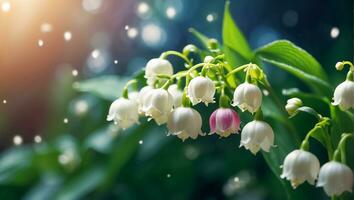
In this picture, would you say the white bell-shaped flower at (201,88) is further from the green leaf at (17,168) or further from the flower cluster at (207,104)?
the green leaf at (17,168)

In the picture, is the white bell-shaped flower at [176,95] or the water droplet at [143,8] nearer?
the white bell-shaped flower at [176,95]

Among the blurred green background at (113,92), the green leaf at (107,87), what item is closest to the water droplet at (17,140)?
the blurred green background at (113,92)

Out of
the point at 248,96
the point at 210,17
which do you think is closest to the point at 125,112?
the point at 248,96

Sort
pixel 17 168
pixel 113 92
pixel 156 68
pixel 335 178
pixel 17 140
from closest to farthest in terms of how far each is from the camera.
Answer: pixel 335 178 < pixel 156 68 < pixel 113 92 < pixel 17 168 < pixel 17 140

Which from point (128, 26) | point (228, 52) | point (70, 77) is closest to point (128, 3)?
point (128, 26)

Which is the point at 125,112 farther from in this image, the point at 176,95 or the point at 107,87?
the point at 107,87

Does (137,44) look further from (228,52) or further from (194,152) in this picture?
(228,52)
